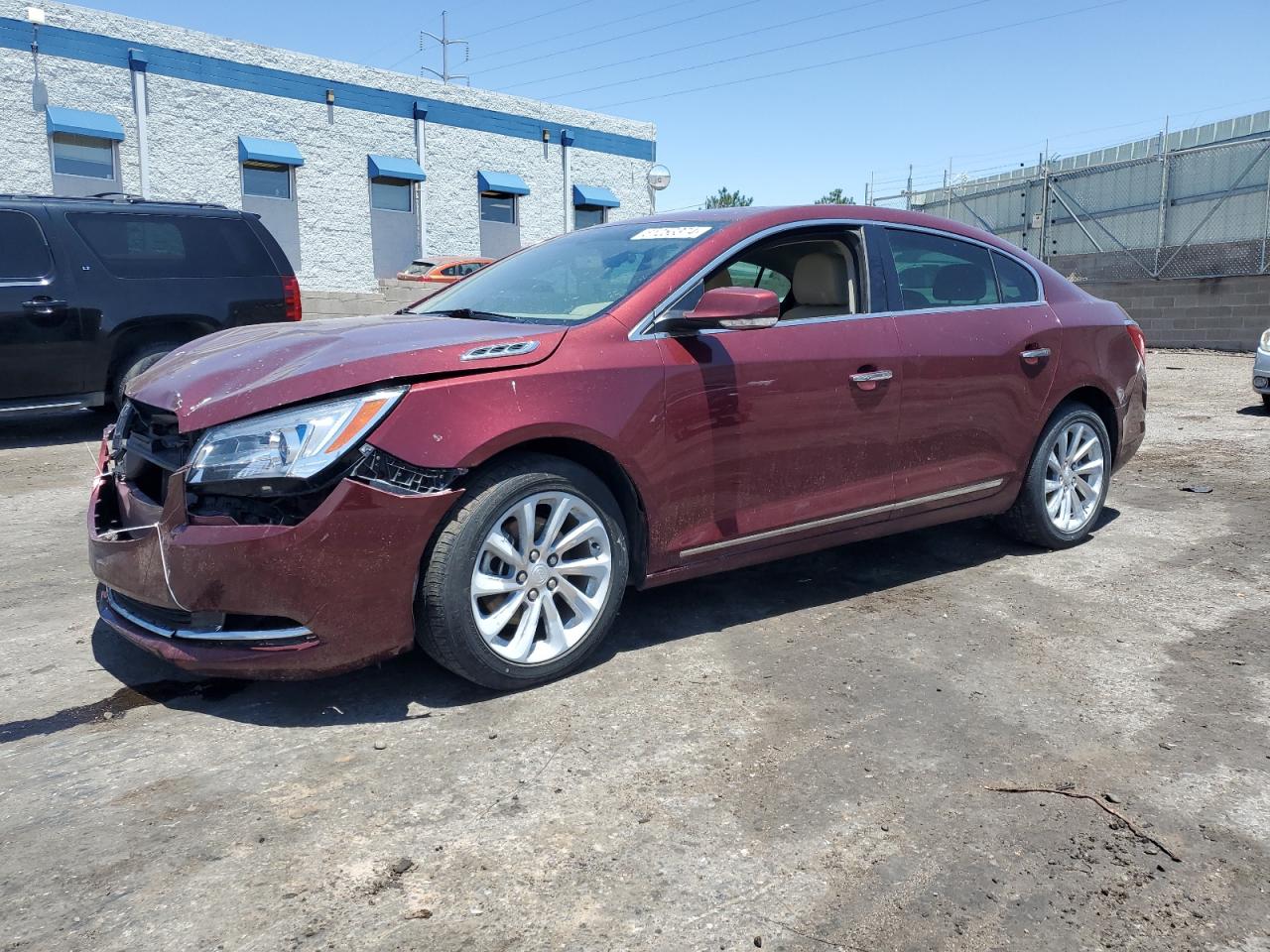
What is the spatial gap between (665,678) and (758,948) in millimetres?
1491

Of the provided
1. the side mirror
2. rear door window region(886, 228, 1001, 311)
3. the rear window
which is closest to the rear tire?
rear door window region(886, 228, 1001, 311)

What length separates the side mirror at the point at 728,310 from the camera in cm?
373

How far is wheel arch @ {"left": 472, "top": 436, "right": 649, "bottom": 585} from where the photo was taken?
3.55 meters

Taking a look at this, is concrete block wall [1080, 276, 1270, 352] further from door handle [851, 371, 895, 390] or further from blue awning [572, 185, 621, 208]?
door handle [851, 371, 895, 390]

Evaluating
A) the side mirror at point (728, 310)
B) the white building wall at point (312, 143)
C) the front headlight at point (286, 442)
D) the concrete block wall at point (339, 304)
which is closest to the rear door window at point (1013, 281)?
the side mirror at point (728, 310)

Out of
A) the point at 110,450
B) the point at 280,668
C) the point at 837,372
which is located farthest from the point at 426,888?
the point at 837,372

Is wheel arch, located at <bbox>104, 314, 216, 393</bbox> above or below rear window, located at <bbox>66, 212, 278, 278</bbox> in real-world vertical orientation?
below

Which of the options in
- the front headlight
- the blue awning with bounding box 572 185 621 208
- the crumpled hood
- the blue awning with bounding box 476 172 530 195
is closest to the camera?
the front headlight

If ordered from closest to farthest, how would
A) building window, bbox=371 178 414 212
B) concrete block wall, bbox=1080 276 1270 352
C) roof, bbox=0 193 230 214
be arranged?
roof, bbox=0 193 230 214 → concrete block wall, bbox=1080 276 1270 352 → building window, bbox=371 178 414 212

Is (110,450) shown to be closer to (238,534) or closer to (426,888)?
(238,534)

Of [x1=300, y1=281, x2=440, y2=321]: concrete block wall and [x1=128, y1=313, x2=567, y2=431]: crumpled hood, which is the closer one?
[x1=128, y1=313, x2=567, y2=431]: crumpled hood

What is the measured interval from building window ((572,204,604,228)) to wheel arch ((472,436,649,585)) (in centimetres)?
2605

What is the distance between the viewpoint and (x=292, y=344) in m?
3.54

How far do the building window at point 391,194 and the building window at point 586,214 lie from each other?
5239 millimetres
